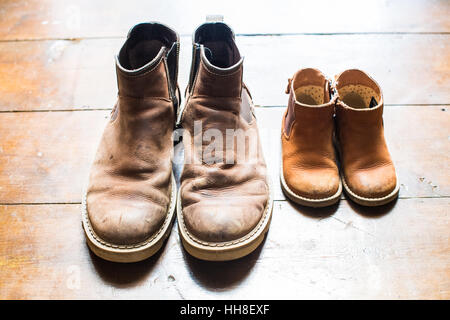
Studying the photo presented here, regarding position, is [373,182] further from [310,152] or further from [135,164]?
[135,164]

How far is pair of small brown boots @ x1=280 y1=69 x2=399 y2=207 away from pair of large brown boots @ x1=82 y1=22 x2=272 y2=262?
0.09 m

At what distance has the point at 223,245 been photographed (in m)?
0.77

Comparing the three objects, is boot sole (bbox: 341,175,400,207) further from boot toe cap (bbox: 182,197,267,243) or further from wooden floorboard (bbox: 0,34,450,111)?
wooden floorboard (bbox: 0,34,450,111)

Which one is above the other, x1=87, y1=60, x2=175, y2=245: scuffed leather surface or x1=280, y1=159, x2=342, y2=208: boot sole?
x1=87, y1=60, x2=175, y2=245: scuffed leather surface

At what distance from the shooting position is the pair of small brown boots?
2.93ft

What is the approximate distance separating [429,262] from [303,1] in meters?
1.10

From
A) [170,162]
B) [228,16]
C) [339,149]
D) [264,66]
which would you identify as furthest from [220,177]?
[228,16]

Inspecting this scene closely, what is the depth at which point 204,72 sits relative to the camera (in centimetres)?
84

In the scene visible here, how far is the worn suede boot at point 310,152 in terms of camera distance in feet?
2.93

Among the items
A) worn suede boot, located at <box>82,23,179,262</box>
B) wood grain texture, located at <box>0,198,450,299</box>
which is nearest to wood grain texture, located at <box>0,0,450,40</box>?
worn suede boot, located at <box>82,23,179,262</box>

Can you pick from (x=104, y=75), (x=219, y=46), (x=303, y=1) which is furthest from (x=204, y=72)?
(x=303, y=1)

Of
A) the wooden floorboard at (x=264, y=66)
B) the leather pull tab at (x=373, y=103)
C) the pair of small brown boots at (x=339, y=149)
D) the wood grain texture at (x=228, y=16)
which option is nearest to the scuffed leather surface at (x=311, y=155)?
the pair of small brown boots at (x=339, y=149)

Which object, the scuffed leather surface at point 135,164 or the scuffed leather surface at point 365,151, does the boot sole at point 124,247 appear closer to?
the scuffed leather surface at point 135,164

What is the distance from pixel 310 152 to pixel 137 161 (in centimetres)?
42
